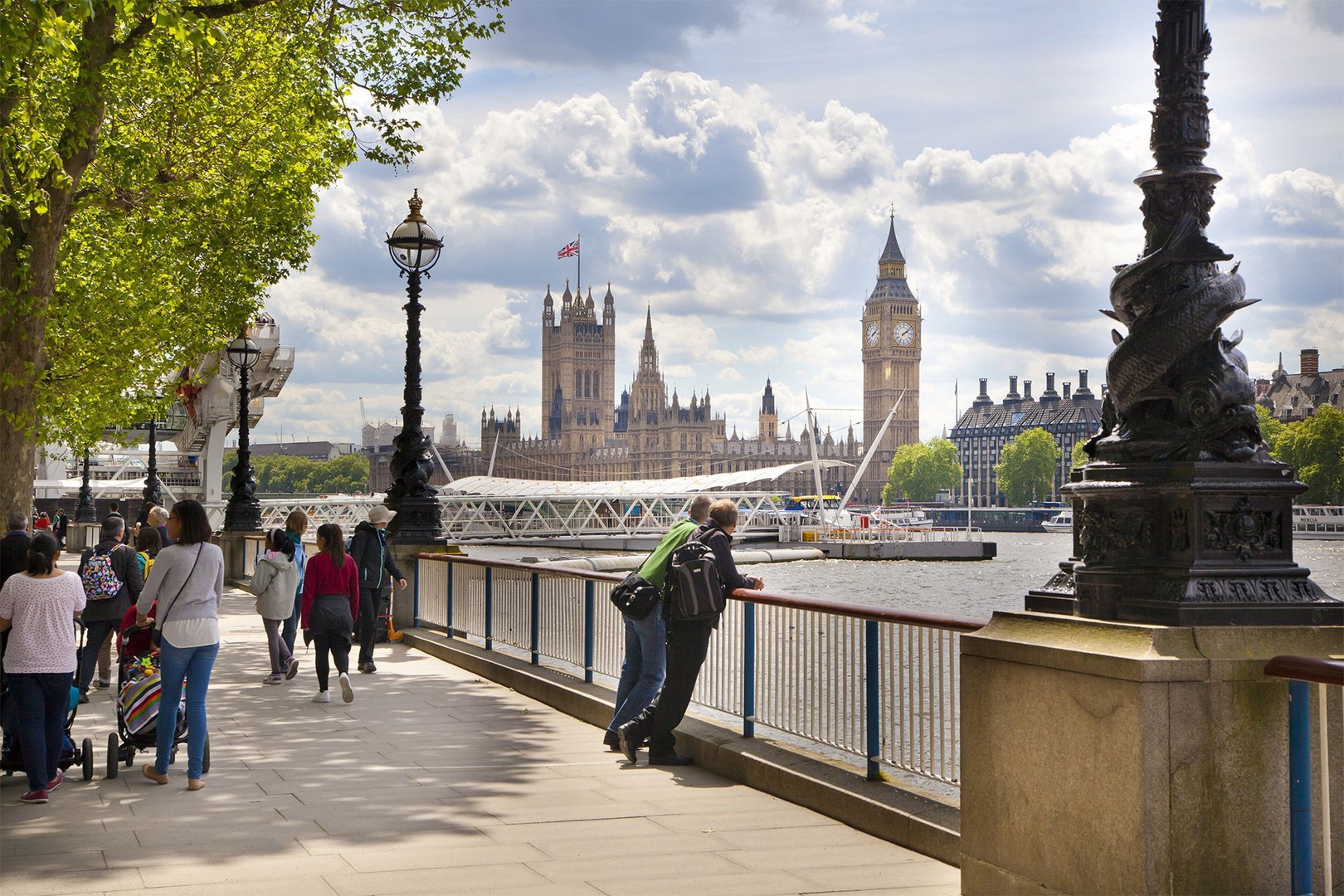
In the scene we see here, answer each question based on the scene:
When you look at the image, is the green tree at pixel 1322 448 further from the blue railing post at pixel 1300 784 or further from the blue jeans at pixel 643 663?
the blue railing post at pixel 1300 784

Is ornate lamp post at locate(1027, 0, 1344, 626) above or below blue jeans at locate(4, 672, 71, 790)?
above

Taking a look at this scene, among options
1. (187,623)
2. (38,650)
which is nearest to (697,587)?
(187,623)

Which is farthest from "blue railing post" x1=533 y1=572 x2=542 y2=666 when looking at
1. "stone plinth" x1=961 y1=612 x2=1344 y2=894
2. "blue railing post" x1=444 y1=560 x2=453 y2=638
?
"stone plinth" x1=961 y1=612 x2=1344 y2=894

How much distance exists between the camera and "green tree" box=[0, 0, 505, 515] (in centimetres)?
1486

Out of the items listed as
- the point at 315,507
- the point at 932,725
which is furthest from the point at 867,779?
the point at 315,507

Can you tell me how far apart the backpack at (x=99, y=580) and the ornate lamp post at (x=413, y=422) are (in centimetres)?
659

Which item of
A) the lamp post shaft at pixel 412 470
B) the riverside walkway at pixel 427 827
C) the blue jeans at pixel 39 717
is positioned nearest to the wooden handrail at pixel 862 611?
the riverside walkway at pixel 427 827

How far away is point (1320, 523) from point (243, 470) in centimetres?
9315

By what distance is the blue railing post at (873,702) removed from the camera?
23.1 ft

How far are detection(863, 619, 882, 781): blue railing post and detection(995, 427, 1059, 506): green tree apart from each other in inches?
6544

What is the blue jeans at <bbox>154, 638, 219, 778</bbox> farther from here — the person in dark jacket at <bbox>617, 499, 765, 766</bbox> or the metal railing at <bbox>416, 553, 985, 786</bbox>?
the metal railing at <bbox>416, 553, 985, 786</bbox>

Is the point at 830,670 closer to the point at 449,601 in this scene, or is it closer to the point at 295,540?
the point at 295,540

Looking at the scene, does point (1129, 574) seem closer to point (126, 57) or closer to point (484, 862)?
point (484, 862)

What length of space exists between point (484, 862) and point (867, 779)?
6.63 feet
